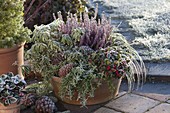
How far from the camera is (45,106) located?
110 inches

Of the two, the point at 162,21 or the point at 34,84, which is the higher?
the point at 162,21

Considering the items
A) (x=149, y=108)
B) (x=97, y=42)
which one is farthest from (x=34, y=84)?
(x=149, y=108)

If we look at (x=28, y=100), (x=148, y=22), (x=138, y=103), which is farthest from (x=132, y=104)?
(x=148, y=22)

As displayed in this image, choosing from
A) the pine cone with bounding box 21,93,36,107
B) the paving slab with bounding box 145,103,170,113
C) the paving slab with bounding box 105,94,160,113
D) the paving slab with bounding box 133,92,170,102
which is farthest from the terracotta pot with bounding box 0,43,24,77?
the paving slab with bounding box 145,103,170,113

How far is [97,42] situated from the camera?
9.86 ft

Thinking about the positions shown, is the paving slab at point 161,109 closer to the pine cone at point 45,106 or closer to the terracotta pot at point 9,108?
the pine cone at point 45,106

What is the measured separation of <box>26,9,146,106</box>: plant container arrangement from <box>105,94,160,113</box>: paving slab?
0.26ft

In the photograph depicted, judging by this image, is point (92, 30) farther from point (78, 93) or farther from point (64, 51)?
point (78, 93)

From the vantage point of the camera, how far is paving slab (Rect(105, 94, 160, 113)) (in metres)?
2.81

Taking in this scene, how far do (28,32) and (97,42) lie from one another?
0.69 metres

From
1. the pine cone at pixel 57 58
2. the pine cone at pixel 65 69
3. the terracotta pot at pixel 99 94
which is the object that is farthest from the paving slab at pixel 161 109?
the pine cone at pixel 57 58

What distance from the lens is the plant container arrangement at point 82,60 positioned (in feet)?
9.20

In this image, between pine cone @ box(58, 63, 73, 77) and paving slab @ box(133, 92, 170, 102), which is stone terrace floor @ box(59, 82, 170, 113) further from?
pine cone @ box(58, 63, 73, 77)

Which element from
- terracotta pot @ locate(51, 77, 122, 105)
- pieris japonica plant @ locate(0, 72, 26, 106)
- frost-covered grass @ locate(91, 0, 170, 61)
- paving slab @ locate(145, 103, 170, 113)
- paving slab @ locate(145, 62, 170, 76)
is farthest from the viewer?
frost-covered grass @ locate(91, 0, 170, 61)
